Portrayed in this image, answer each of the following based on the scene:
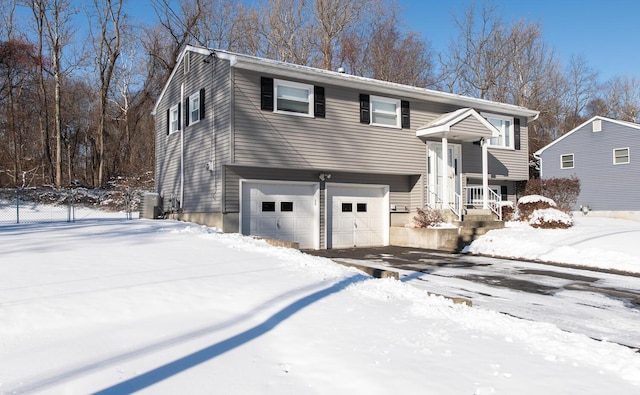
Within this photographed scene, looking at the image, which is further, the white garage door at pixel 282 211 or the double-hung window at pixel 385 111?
the double-hung window at pixel 385 111

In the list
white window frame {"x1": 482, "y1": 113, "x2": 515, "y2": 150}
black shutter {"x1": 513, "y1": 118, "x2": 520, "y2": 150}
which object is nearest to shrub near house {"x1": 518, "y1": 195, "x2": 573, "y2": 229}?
white window frame {"x1": 482, "y1": 113, "x2": 515, "y2": 150}

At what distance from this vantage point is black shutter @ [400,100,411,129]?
15820 millimetres

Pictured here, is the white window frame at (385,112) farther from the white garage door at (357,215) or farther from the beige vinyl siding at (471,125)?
the white garage door at (357,215)

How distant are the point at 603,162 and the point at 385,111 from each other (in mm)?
15795

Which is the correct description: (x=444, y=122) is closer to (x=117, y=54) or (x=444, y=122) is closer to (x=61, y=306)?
(x=61, y=306)

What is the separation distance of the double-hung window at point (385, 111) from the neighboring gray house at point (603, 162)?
48.8ft

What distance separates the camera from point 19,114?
2859 cm

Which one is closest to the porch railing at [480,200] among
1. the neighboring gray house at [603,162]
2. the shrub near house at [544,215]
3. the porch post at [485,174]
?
the porch post at [485,174]

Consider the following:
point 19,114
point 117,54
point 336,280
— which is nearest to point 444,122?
point 336,280

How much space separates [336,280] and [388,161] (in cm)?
957

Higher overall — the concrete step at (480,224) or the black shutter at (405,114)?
the black shutter at (405,114)

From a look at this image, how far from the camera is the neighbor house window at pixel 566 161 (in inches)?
1018

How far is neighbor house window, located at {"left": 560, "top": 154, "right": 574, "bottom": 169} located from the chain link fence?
77.8 ft

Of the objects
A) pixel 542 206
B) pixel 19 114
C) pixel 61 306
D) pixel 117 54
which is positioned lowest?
pixel 61 306
